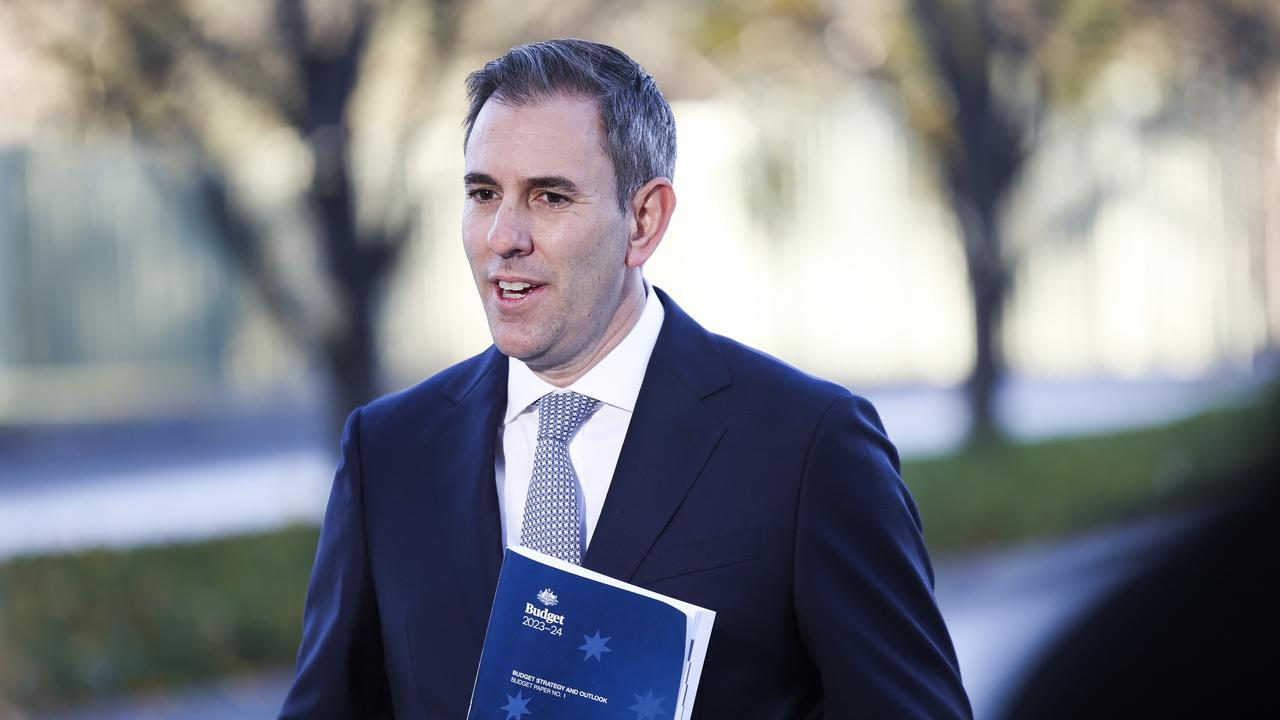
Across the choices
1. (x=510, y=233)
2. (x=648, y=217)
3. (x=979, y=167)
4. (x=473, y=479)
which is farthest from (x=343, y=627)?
(x=979, y=167)

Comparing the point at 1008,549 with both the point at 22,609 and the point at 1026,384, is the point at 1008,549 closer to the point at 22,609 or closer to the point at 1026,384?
the point at 22,609

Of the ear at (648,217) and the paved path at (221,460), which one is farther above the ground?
the ear at (648,217)

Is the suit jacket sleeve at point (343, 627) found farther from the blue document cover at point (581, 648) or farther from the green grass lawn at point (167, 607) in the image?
the green grass lawn at point (167, 607)

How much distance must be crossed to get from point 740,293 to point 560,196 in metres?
14.5

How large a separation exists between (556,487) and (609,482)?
0.10 m

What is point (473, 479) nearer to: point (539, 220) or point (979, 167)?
point (539, 220)

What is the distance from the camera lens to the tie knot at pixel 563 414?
8.59ft

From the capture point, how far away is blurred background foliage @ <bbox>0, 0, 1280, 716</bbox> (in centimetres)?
759

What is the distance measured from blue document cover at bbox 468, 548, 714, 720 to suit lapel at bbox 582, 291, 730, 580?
0.55ft

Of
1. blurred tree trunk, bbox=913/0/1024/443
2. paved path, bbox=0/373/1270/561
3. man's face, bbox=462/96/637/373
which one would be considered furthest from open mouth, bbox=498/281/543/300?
blurred tree trunk, bbox=913/0/1024/443

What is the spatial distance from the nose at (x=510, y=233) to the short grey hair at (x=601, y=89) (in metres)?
0.17

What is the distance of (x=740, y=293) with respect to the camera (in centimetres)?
1691

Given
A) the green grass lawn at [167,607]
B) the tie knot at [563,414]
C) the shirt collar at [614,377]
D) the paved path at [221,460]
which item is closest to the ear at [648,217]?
the shirt collar at [614,377]

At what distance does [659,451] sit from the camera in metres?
2.54
